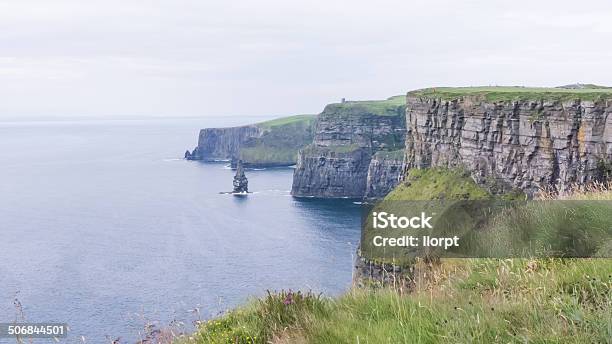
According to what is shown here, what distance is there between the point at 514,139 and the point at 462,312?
358ft

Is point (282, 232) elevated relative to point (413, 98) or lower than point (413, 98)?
lower

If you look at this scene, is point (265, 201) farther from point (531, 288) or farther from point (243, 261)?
point (531, 288)

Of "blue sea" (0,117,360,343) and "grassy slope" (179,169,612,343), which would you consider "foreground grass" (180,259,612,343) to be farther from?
"blue sea" (0,117,360,343)

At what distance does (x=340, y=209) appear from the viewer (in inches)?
7092

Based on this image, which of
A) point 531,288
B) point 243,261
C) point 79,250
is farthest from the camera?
point 79,250

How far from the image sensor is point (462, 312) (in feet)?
23.5

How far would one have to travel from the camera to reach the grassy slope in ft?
20.7

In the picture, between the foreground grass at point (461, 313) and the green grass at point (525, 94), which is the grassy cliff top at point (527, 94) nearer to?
the green grass at point (525, 94)

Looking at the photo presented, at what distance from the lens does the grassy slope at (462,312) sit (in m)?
6.30

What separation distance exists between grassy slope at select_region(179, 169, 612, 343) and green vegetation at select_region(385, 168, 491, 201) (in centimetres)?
9864

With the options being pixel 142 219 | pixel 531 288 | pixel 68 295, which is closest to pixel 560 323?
pixel 531 288

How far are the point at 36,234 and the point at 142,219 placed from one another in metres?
26.4

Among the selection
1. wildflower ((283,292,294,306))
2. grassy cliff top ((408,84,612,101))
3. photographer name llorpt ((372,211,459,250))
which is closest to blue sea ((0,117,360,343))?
photographer name llorpt ((372,211,459,250))

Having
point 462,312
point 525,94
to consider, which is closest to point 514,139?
point 525,94
